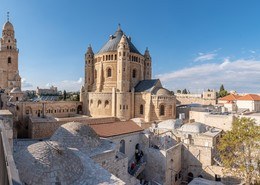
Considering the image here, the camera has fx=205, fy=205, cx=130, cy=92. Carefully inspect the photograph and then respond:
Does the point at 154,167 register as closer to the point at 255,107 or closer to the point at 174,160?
the point at 174,160

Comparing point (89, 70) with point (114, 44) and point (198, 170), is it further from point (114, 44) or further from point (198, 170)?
point (198, 170)

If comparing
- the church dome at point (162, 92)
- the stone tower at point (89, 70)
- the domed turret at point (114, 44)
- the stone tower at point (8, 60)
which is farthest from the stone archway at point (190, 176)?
the stone tower at point (8, 60)

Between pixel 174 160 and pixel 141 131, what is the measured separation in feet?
15.7

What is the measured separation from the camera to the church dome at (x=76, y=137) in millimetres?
13875

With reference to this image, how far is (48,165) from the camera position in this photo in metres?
9.61

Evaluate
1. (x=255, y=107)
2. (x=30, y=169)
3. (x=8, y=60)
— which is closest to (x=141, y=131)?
(x=30, y=169)

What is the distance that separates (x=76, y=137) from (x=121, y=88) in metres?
16.8

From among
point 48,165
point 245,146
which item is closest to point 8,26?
point 48,165

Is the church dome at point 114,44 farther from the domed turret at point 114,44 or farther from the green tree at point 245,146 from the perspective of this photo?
the green tree at point 245,146

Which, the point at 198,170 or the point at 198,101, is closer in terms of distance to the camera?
the point at 198,170

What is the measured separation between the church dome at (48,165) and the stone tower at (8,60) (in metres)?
36.8

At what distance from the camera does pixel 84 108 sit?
35375mm

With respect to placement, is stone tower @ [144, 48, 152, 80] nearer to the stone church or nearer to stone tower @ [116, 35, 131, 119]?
the stone church

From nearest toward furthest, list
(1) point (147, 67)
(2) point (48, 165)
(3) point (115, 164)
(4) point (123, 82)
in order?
(2) point (48, 165), (3) point (115, 164), (4) point (123, 82), (1) point (147, 67)
